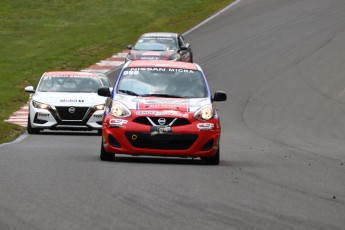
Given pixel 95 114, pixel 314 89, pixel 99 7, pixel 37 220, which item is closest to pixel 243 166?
pixel 37 220

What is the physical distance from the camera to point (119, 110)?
15789 millimetres

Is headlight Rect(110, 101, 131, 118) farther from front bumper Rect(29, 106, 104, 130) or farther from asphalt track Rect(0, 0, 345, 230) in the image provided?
front bumper Rect(29, 106, 104, 130)

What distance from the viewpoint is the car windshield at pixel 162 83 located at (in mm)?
16641

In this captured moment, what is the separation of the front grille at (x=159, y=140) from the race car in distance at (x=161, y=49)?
64.9 feet

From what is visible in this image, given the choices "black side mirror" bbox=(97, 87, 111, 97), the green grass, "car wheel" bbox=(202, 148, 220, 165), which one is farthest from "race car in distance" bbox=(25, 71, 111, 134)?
the green grass

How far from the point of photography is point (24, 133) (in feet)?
81.0

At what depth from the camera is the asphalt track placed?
30.9 ft

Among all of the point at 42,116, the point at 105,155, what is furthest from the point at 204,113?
the point at 42,116

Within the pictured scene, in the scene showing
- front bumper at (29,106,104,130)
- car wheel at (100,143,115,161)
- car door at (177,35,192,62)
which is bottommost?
car door at (177,35,192,62)

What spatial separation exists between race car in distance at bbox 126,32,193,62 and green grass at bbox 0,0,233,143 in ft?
12.0

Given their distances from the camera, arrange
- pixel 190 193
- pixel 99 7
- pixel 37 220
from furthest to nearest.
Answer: pixel 99 7 → pixel 190 193 → pixel 37 220

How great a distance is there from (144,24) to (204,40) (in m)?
7.78

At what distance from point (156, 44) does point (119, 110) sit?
21618 mm

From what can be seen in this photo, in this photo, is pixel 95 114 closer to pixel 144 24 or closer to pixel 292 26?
pixel 292 26
